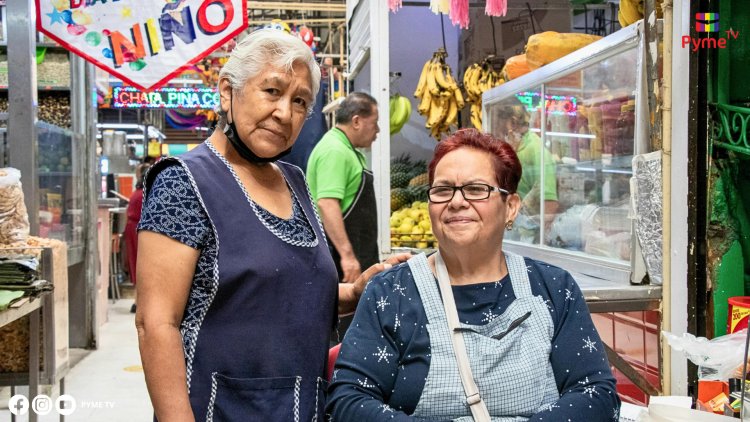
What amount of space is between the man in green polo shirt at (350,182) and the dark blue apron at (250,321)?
266cm

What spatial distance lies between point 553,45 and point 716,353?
2203 millimetres

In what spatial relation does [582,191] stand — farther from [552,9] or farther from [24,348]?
[24,348]

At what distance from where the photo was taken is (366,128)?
4.65m

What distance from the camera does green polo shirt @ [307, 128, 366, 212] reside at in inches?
178

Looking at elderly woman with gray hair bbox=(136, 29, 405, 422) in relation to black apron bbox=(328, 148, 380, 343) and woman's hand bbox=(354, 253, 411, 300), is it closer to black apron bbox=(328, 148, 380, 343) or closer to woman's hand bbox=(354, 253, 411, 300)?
woman's hand bbox=(354, 253, 411, 300)

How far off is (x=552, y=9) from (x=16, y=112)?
12.2 ft

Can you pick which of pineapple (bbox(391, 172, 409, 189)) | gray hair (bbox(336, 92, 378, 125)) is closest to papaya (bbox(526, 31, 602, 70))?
gray hair (bbox(336, 92, 378, 125))

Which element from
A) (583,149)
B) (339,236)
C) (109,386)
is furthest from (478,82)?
(109,386)

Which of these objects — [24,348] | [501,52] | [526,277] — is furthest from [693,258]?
[501,52]

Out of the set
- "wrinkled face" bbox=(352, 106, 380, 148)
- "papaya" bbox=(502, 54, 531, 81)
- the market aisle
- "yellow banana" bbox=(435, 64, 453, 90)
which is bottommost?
the market aisle

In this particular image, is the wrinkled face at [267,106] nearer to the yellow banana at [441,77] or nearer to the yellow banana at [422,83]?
the yellow banana at [441,77]

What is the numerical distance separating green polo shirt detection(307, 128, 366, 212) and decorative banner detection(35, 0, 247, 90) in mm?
1032

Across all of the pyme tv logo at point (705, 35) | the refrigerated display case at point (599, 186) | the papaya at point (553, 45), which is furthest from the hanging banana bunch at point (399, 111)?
the pyme tv logo at point (705, 35)

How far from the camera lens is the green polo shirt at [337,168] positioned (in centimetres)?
451
